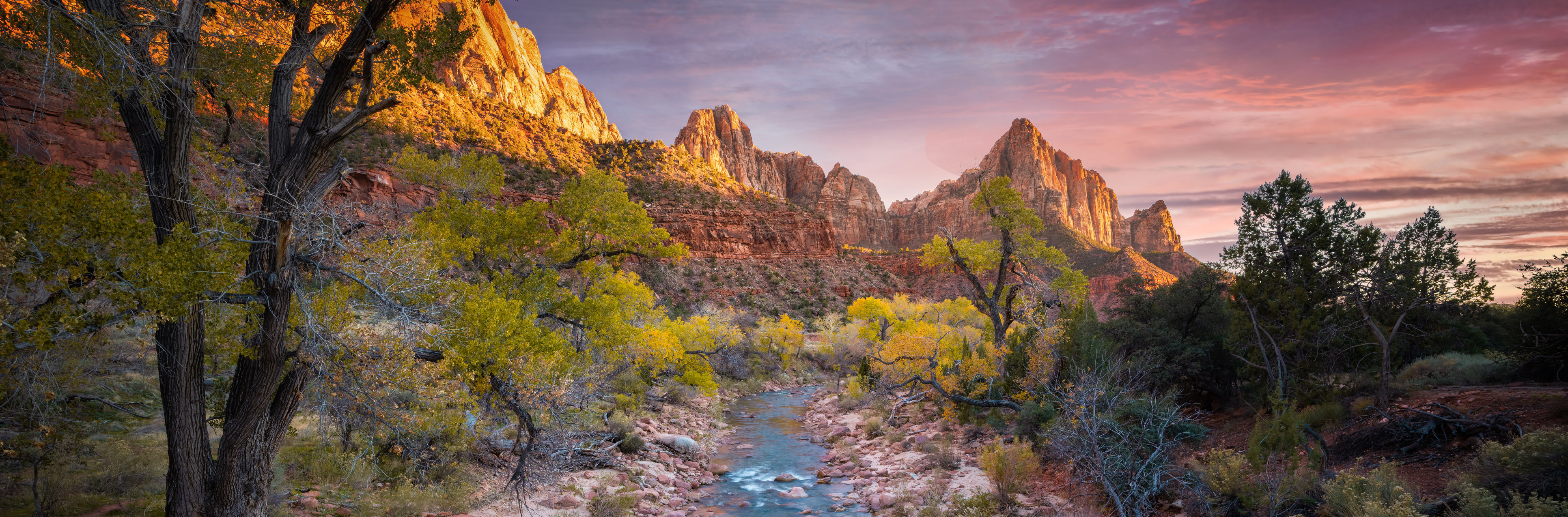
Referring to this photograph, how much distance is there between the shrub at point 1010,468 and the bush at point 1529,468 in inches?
230

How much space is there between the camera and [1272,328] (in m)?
12.7

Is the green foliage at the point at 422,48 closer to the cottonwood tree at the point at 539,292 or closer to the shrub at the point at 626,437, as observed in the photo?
the cottonwood tree at the point at 539,292

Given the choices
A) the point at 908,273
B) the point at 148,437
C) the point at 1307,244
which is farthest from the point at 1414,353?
the point at 908,273

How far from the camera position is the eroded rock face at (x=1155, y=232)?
11181 centimetres

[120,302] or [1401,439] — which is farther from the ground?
[120,302]

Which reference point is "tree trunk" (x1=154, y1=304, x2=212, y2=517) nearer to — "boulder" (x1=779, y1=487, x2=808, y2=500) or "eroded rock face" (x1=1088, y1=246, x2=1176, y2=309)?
"boulder" (x1=779, y1=487, x2=808, y2=500)

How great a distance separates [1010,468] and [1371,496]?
5.33m

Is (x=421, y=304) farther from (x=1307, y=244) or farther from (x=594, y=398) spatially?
(x=1307, y=244)

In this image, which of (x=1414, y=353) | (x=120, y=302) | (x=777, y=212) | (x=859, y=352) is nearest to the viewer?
(x=120, y=302)

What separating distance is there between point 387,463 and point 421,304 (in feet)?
14.5

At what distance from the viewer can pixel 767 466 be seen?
52.1ft

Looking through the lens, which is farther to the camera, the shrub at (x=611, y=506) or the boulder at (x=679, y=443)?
the boulder at (x=679, y=443)

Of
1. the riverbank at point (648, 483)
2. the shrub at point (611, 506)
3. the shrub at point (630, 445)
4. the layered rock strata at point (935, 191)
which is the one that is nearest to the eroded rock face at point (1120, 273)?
the layered rock strata at point (935, 191)

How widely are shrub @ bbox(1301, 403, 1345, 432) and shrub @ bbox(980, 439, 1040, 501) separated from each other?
17.1 feet
